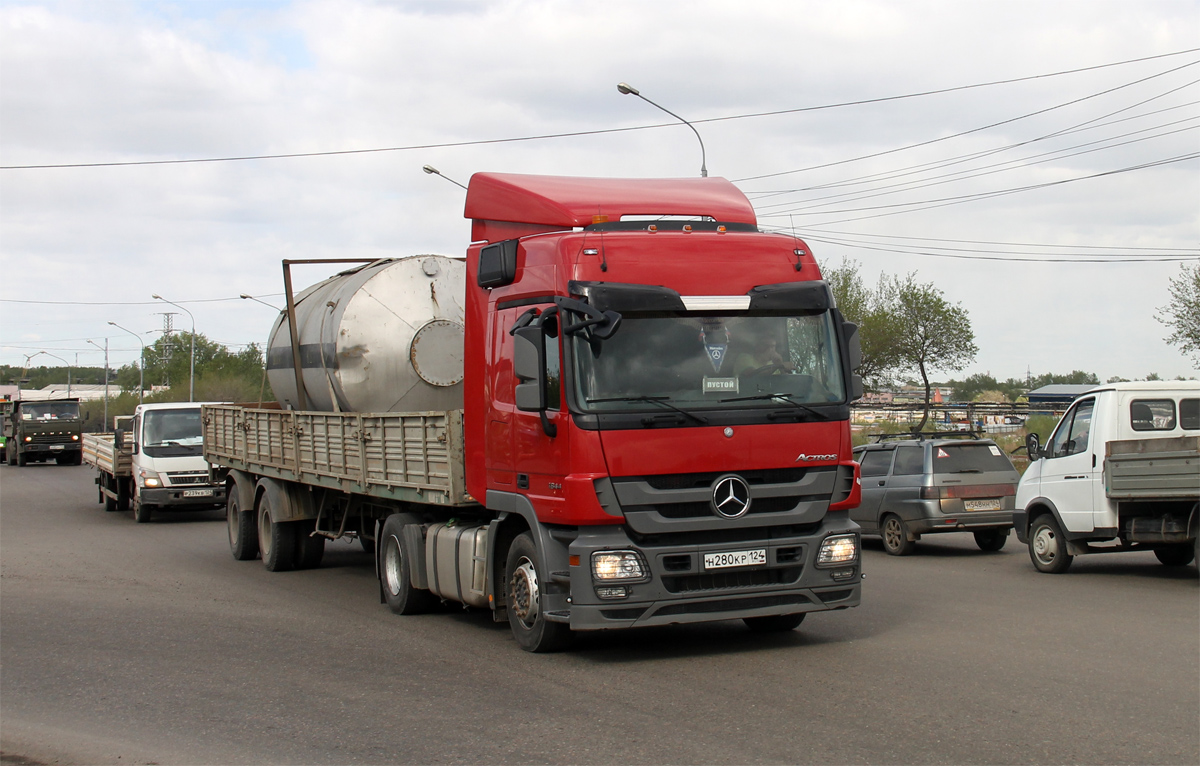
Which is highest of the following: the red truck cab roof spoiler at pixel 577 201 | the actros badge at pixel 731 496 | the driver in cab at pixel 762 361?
the red truck cab roof spoiler at pixel 577 201

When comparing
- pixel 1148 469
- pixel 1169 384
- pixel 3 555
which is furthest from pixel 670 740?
pixel 3 555

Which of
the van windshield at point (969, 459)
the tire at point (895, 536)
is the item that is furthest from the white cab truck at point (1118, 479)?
the tire at point (895, 536)

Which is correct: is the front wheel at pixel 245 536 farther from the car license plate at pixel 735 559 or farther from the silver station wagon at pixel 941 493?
the car license plate at pixel 735 559

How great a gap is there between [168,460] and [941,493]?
1418 cm

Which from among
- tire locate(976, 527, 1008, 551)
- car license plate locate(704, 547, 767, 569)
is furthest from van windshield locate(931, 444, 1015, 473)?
car license plate locate(704, 547, 767, 569)

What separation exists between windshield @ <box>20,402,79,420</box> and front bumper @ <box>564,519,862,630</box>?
44.0 meters

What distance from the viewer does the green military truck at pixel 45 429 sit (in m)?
46.1

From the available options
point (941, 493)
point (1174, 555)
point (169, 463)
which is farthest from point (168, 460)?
point (1174, 555)

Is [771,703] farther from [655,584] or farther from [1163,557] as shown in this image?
[1163,557]

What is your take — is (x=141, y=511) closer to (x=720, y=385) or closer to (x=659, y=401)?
(x=659, y=401)

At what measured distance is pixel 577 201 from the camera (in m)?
8.54

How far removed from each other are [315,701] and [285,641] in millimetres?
2296

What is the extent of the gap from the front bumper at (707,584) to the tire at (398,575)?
9.34 ft

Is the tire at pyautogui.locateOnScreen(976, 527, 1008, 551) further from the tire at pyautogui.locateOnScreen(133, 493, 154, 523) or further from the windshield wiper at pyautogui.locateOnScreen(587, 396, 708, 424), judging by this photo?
the tire at pyautogui.locateOnScreen(133, 493, 154, 523)
